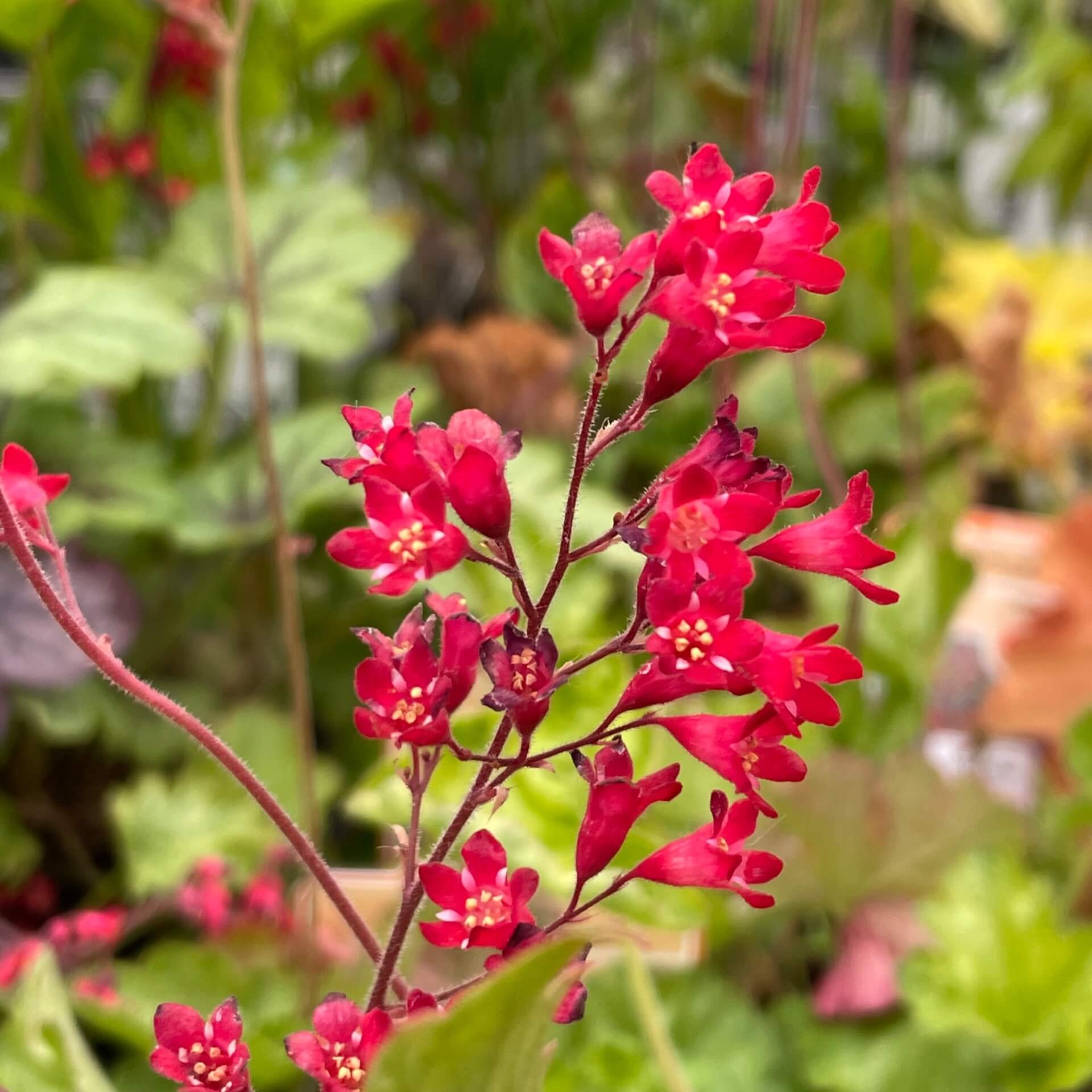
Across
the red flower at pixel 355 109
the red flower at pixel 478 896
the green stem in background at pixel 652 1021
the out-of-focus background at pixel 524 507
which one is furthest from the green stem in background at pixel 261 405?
the red flower at pixel 355 109

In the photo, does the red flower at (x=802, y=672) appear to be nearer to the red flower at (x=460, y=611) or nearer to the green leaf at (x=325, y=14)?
the red flower at (x=460, y=611)

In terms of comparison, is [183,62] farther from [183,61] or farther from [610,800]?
[610,800]

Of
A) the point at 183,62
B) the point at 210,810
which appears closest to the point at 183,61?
the point at 183,62

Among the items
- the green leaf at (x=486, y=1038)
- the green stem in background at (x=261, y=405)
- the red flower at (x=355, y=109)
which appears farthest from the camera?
the red flower at (x=355, y=109)

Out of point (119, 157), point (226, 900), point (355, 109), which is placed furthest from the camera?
point (355, 109)

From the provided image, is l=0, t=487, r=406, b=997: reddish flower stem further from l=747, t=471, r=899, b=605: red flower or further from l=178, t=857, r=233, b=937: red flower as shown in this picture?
l=178, t=857, r=233, b=937: red flower

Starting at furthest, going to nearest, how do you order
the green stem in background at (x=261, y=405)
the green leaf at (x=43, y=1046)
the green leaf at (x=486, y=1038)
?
1. the green stem in background at (x=261, y=405)
2. the green leaf at (x=43, y=1046)
3. the green leaf at (x=486, y=1038)
